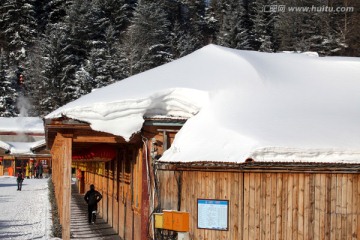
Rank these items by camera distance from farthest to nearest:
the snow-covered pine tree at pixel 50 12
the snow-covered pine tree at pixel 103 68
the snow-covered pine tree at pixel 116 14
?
the snow-covered pine tree at pixel 50 12, the snow-covered pine tree at pixel 116 14, the snow-covered pine tree at pixel 103 68

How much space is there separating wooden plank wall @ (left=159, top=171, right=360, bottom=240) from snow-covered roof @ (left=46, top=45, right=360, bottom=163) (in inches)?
15.2

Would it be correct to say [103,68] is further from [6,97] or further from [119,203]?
[119,203]

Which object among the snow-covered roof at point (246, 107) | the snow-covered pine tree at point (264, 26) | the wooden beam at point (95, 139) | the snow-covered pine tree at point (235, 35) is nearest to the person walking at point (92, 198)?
the snow-covered roof at point (246, 107)

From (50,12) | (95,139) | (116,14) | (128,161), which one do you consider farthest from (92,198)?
(50,12)

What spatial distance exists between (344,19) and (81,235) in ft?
165

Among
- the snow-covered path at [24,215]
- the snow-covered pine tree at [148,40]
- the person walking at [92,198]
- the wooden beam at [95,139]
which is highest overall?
the snow-covered pine tree at [148,40]

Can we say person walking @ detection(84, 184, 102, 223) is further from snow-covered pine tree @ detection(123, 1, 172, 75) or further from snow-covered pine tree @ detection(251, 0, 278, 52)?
snow-covered pine tree @ detection(251, 0, 278, 52)

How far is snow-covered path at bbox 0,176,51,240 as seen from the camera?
16.4 meters

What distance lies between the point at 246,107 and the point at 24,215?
12338 mm

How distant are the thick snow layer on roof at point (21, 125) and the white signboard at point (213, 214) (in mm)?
50438

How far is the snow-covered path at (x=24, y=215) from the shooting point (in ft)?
53.9

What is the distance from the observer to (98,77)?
68.9 meters

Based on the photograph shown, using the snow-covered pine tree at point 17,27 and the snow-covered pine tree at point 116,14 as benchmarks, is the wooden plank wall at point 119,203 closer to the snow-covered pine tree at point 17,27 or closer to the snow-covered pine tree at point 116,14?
the snow-covered pine tree at point 17,27

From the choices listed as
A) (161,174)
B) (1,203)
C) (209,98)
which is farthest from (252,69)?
(1,203)
